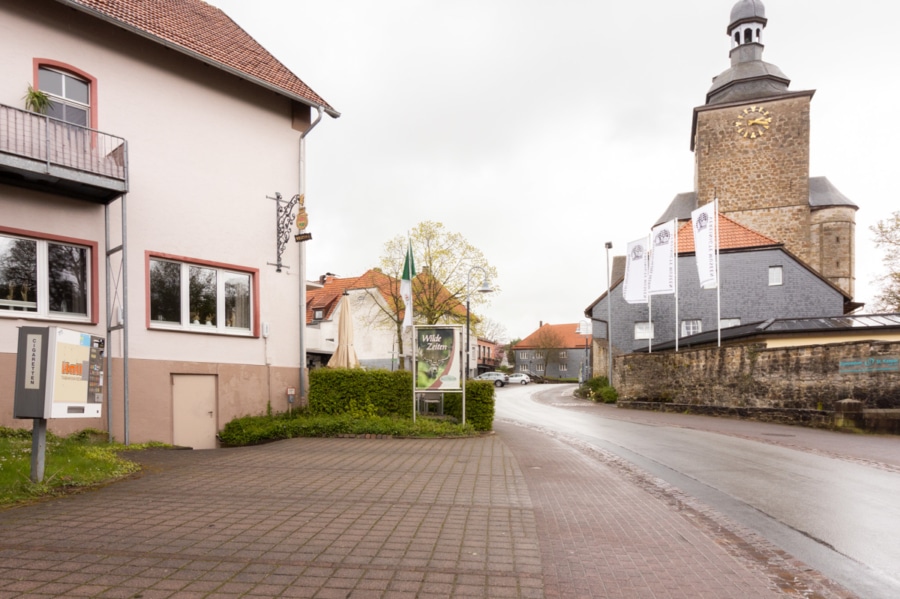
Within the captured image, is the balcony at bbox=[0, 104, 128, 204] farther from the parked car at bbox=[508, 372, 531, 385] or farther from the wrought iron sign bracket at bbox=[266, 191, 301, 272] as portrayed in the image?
the parked car at bbox=[508, 372, 531, 385]

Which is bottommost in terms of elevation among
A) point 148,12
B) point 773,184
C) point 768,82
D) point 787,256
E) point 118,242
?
point 118,242

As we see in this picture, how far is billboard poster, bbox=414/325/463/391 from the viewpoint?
1492cm

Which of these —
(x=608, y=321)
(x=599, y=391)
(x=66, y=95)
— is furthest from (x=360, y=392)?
(x=608, y=321)

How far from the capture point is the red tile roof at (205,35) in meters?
12.6

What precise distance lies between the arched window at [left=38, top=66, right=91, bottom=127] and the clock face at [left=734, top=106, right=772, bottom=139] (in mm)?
46859

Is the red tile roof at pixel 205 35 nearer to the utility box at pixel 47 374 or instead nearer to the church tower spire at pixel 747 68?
the utility box at pixel 47 374

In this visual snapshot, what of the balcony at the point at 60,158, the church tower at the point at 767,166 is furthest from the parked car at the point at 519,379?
the balcony at the point at 60,158

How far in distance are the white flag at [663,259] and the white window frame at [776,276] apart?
31.2ft

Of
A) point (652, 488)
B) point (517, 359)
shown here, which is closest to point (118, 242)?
point (652, 488)

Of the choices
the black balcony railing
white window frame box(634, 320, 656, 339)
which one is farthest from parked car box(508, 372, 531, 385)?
the black balcony railing

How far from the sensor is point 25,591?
3.99 metres

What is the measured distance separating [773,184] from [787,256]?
1257cm

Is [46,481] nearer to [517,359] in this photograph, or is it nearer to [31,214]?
[31,214]

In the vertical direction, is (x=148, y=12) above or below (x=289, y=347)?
above
